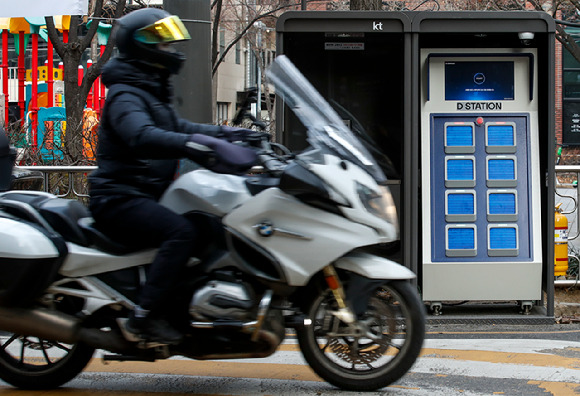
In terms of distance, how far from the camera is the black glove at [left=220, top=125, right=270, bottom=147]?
4301mm

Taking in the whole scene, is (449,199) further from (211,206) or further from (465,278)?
(211,206)

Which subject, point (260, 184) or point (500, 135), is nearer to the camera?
point (260, 184)

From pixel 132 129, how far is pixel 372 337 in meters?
1.52

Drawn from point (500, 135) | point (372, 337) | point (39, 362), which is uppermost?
point (500, 135)

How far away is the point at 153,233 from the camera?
4.02m

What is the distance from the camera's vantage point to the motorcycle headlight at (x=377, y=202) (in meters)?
4.04

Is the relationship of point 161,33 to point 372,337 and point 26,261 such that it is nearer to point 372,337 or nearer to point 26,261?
point 26,261

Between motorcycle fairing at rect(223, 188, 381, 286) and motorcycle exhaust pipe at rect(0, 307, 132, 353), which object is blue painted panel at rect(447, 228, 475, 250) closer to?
motorcycle fairing at rect(223, 188, 381, 286)

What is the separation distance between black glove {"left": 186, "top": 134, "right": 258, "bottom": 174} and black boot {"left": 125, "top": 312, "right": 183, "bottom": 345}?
2.62ft

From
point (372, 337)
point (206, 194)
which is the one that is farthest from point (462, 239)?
point (206, 194)

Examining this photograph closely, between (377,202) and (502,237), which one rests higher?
(377,202)

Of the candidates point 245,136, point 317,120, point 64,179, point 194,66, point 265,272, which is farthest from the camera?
point 64,179

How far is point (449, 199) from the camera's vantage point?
734 cm

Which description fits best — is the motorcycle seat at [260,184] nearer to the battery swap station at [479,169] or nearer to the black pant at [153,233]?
the black pant at [153,233]
